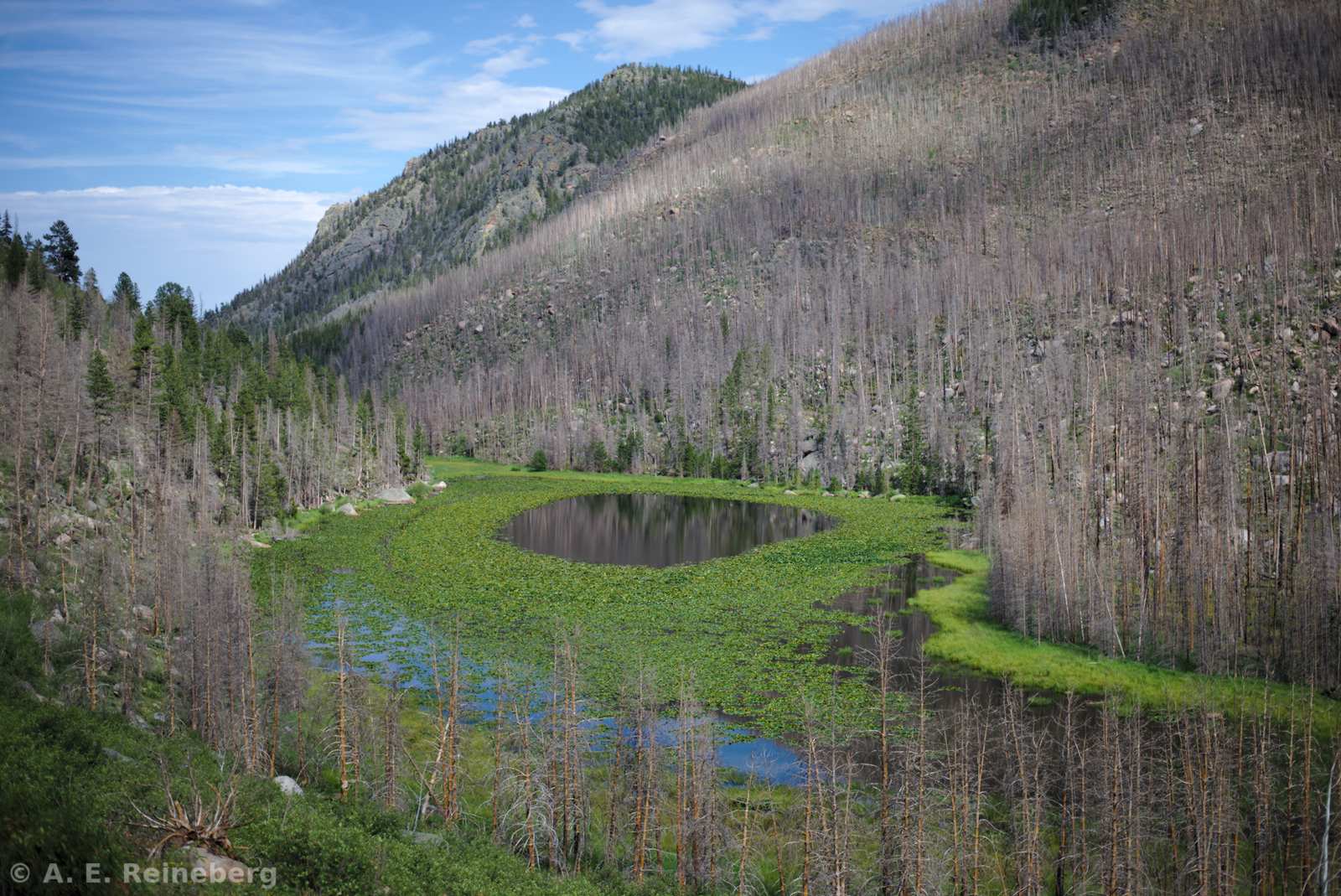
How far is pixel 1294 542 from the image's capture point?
42969mm

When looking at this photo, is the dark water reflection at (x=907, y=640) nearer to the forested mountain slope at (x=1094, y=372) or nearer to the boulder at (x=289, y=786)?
the forested mountain slope at (x=1094, y=372)

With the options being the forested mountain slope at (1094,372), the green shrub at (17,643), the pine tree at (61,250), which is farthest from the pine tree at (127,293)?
the green shrub at (17,643)

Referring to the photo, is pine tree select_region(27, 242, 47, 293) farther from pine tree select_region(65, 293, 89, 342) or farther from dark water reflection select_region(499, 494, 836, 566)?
dark water reflection select_region(499, 494, 836, 566)

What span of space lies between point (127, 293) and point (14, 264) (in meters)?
53.8

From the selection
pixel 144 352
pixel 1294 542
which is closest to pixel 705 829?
pixel 1294 542

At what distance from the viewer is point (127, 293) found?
144750mm

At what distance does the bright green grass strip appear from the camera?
3244 cm

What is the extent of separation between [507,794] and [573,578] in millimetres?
36596

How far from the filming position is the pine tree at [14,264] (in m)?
93.0

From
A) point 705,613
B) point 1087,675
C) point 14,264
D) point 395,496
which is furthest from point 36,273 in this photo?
point 1087,675

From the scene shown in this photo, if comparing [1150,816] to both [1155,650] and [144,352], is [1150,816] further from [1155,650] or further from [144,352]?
[144,352]

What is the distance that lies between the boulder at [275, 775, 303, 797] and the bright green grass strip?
23.8 m

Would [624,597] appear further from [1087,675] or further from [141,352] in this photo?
[141,352]

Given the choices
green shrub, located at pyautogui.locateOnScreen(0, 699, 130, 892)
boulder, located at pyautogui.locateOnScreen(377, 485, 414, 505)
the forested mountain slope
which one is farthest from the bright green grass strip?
boulder, located at pyautogui.locateOnScreen(377, 485, 414, 505)
